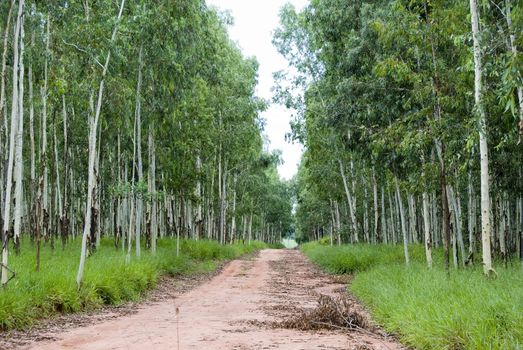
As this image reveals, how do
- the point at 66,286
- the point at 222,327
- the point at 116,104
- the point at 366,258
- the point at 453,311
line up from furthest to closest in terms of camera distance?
the point at 366,258 < the point at 116,104 < the point at 66,286 < the point at 222,327 < the point at 453,311

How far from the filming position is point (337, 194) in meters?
26.9

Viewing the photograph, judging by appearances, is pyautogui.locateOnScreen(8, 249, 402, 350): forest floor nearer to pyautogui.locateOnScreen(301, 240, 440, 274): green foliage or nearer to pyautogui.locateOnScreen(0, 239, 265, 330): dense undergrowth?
pyautogui.locateOnScreen(0, 239, 265, 330): dense undergrowth

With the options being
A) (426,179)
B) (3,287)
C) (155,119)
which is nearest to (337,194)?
(155,119)

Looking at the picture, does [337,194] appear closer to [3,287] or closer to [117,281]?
[117,281]

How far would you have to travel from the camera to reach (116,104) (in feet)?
38.0

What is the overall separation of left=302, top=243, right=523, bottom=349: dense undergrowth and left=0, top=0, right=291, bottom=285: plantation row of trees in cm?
598

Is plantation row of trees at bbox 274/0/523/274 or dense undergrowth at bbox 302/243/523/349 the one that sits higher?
plantation row of trees at bbox 274/0/523/274

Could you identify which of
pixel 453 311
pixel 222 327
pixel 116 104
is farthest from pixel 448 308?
pixel 116 104

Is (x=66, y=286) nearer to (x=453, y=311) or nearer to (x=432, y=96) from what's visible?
(x=453, y=311)

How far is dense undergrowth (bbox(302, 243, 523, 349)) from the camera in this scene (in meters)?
5.11

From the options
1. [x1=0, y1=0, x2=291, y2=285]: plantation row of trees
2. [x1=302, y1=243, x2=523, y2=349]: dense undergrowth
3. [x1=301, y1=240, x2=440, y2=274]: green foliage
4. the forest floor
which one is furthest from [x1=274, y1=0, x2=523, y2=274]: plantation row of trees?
[x1=0, y1=0, x2=291, y2=285]: plantation row of trees

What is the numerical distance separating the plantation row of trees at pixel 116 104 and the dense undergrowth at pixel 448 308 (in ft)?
19.6

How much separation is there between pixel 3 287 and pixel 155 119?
401 inches

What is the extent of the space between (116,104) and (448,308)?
8670 mm
